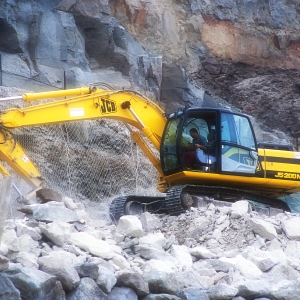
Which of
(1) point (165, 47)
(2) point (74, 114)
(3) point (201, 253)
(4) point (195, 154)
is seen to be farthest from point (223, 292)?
(1) point (165, 47)

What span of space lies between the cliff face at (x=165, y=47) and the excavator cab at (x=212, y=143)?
4.82 metres

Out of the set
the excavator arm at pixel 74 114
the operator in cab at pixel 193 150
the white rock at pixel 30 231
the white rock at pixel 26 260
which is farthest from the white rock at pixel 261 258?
the excavator arm at pixel 74 114

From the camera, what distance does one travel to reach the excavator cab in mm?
10398

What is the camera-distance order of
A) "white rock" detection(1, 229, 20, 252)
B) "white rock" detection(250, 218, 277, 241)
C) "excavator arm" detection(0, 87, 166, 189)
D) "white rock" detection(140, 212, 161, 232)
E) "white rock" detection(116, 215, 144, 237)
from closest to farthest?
"white rock" detection(1, 229, 20, 252), "white rock" detection(116, 215, 144, 237), "white rock" detection(250, 218, 277, 241), "white rock" detection(140, 212, 161, 232), "excavator arm" detection(0, 87, 166, 189)

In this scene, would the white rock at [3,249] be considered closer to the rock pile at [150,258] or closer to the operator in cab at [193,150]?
the rock pile at [150,258]

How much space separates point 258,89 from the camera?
24.2m

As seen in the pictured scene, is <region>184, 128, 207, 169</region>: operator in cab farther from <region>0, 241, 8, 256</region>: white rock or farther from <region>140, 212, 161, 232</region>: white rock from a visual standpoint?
<region>0, 241, 8, 256</region>: white rock

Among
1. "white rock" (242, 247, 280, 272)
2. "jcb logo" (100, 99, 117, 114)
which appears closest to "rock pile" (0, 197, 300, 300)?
"white rock" (242, 247, 280, 272)

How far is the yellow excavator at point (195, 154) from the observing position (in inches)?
389

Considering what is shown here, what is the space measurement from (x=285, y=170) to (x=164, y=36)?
13.4m

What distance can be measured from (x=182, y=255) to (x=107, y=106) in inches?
144

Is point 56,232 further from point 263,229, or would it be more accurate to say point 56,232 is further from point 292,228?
point 292,228

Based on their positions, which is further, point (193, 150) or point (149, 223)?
point (193, 150)

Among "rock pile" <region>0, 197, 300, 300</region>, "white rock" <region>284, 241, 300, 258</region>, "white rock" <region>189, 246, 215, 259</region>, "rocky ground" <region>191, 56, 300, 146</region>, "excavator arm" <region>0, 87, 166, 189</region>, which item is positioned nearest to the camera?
"rock pile" <region>0, 197, 300, 300</region>
